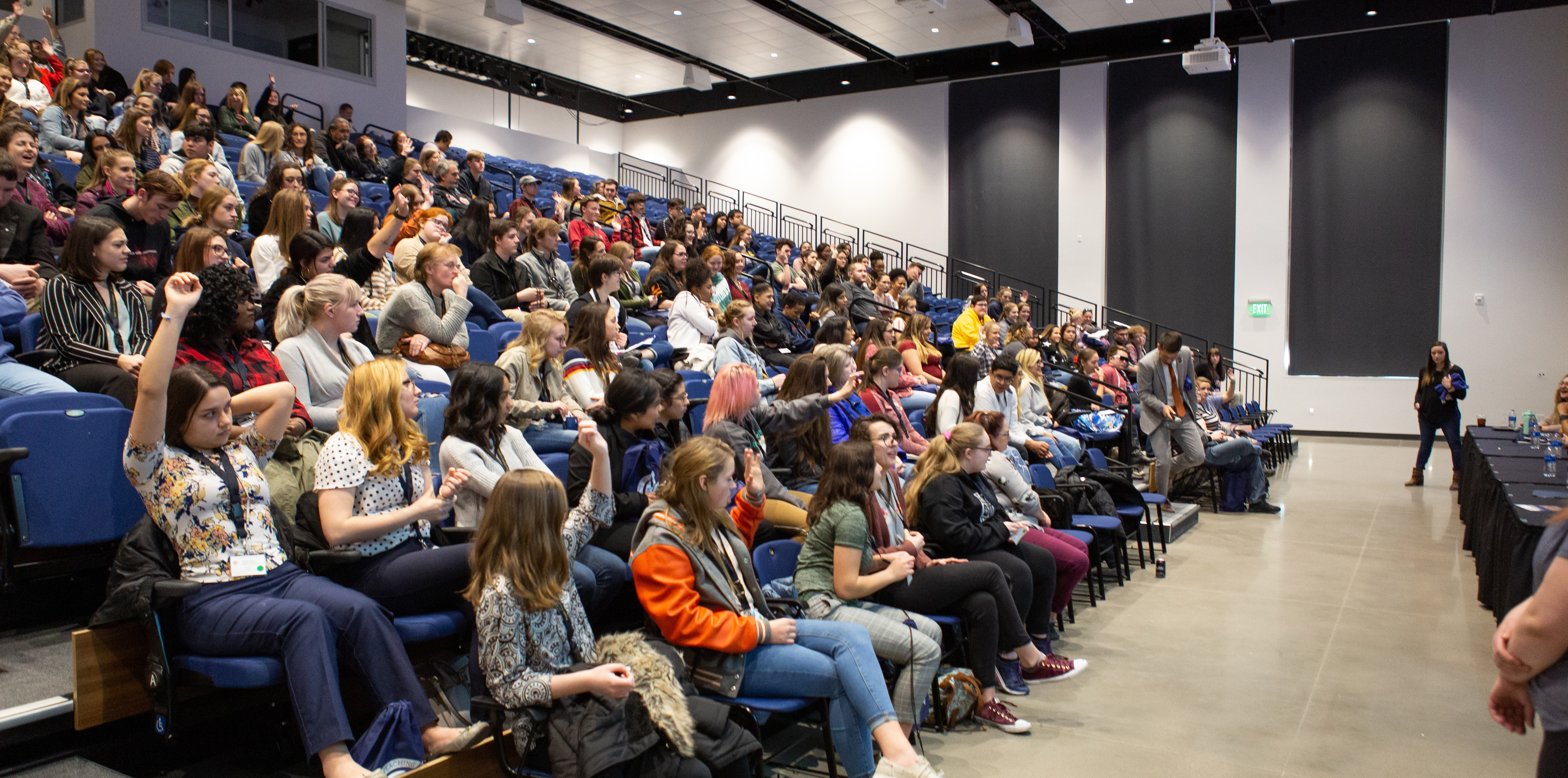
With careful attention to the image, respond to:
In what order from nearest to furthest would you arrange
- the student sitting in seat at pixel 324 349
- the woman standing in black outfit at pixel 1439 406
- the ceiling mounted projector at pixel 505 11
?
the student sitting in seat at pixel 324 349
the woman standing in black outfit at pixel 1439 406
the ceiling mounted projector at pixel 505 11

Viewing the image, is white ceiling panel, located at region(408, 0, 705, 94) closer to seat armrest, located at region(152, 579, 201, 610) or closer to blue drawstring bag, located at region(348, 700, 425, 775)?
seat armrest, located at region(152, 579, 201, 610)

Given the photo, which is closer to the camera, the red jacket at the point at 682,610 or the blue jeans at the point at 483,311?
the red jacket at the point at 682,610

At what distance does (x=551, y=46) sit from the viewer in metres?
14.9

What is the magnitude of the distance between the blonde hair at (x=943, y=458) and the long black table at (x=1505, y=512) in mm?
1919

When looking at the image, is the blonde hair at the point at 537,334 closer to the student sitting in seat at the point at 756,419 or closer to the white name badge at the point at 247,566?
the student sitting in seat at the point at 756,419

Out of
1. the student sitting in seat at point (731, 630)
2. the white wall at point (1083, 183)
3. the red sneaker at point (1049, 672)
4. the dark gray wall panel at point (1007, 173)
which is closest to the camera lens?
the student sitting in seat at point (731, 630)

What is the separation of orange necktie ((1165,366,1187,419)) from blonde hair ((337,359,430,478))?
6.23m

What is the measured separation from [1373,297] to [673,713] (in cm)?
1368

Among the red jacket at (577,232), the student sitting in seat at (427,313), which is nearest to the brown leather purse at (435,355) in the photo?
the student sitting in seat at (427,313)

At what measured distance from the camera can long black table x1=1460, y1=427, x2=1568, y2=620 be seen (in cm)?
389

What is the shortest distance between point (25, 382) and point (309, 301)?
2.76 ft

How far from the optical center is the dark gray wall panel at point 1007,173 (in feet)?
49.4

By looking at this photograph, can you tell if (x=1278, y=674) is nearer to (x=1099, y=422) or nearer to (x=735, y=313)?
(x=735, y=313)

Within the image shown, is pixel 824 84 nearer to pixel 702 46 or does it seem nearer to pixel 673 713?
pixel 702 46
